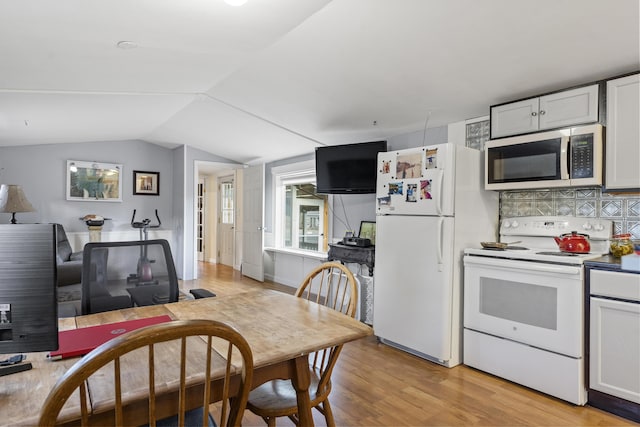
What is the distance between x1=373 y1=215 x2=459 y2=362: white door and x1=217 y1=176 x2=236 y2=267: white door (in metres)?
4.92

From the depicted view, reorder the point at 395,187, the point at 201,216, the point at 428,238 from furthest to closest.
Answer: the point at 201,216
the point at 395,187
the point at 428,238

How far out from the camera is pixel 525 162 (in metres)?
2.68

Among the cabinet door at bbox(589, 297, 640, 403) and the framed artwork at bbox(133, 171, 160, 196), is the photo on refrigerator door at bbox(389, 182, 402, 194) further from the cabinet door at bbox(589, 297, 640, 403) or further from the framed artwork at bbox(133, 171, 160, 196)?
the framed artwork at bbox(133, 171, 160, 196)

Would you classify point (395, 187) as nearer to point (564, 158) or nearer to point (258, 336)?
point (564, 158)

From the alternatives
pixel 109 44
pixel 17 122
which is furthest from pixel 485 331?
pixel 17 122

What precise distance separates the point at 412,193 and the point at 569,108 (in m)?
1.22

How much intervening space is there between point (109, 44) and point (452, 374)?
3272 mm

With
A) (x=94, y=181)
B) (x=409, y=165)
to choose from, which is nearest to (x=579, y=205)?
(x=409, y=165)

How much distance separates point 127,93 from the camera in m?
3.45

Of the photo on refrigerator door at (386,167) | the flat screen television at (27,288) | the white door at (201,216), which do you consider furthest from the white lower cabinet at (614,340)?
the white door at (201,216)

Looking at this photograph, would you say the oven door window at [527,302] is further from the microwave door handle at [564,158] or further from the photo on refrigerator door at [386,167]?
the photo on refrigerator door at [386,167]

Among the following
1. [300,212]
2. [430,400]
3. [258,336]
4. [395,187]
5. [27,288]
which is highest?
[395,187]

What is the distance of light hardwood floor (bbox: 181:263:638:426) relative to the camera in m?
2.06

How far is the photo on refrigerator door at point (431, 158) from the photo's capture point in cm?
281
